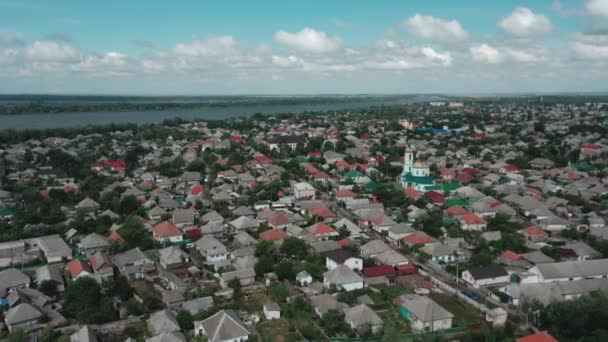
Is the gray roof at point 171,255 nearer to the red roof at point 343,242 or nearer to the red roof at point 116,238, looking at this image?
the red roof at point 116,238

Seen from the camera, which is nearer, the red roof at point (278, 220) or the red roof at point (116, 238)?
the red roof at point (116, 238)

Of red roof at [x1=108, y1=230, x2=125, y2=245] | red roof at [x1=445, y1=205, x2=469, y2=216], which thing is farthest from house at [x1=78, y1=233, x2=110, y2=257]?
red roof at [x1=445, y1=205, x2=469, y2=216]

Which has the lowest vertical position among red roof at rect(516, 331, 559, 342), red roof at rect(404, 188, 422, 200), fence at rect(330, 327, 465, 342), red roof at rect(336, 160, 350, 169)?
fence at rect(330, 327, 465, 342)

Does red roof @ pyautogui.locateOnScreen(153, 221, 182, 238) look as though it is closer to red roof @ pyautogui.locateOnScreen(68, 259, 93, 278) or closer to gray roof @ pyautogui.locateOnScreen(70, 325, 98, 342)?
red roof @ pyautogui.locateOnScreen(68, 259, 93, 278)

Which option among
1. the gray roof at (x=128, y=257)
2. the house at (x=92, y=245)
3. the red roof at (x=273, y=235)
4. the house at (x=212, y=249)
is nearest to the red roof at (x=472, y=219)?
the red roof at (x=273, y=235)

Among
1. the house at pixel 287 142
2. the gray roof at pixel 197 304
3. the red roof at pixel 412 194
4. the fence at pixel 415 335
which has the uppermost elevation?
the house at pixel 287 142

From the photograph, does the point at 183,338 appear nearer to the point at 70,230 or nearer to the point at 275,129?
the point at 70,230

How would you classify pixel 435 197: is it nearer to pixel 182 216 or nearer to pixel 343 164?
pixel 343 164
